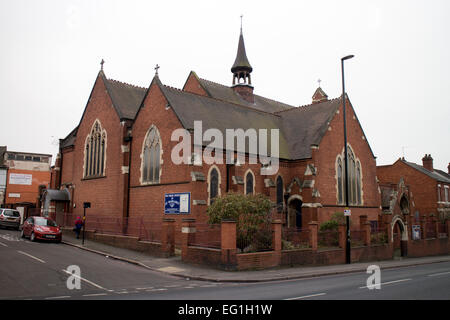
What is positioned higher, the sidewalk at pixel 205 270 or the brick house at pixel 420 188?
the brick house at pixel 420 188

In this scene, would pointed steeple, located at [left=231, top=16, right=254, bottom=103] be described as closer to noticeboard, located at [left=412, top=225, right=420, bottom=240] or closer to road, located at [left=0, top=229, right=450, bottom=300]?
noticeboard, located at [left=412, top=225, right=420, bottom=240]

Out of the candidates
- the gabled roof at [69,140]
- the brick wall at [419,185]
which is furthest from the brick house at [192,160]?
the brick wall at [419,185]

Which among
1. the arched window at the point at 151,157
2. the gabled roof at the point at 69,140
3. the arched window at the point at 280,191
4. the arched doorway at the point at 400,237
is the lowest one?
the arched doorway at the point at 400,237

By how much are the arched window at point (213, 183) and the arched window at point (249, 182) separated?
2794 mm

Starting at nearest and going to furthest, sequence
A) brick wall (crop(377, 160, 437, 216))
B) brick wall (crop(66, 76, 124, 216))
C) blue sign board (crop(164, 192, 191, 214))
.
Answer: blue sign board (crop(164, 192, 191, 214))
brick wall (crop(66, 76, 124, 216))
brick wall (crop(377, 160, 437, 216))

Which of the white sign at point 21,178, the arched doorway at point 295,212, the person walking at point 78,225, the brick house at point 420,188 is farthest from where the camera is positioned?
the white sign at point 21,178

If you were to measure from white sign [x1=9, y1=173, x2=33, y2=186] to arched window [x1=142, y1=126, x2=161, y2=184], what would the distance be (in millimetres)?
39088

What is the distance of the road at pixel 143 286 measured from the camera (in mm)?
11273

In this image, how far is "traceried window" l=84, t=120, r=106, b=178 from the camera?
106 ft

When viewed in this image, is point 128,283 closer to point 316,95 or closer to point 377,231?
point 377,231

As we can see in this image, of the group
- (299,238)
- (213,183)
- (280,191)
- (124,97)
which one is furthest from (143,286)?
(124,97)

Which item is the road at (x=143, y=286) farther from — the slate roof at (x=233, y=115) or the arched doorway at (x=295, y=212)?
the arched doorway at (x=295, y=212)

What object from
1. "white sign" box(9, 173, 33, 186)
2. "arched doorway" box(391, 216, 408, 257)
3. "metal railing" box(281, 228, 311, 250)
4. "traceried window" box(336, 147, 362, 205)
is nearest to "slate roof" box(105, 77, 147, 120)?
"metal railing" box(281, 228, 311, 250)

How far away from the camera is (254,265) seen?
1839cm
